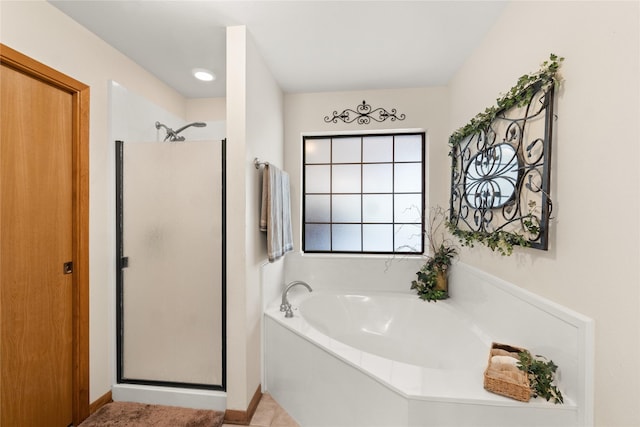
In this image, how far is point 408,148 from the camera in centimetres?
280

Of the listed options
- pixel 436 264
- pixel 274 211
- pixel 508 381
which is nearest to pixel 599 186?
pixel 508 381

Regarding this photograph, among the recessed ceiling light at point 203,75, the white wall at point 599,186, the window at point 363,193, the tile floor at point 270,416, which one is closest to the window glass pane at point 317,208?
the window at point 363,193

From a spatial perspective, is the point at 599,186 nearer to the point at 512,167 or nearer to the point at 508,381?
the point at 512,167

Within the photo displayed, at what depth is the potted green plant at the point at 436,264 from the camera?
95.3 inches

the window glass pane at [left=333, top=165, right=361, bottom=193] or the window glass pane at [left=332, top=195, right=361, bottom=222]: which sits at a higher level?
the window glass pane at [left=333, top=165, right=361, bottom=193]

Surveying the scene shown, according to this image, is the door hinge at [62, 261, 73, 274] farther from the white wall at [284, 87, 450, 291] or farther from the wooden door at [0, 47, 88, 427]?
the white wall at [284, 87, 450, 291]

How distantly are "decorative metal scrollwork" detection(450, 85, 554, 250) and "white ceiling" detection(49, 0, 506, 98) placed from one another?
643 millimetres

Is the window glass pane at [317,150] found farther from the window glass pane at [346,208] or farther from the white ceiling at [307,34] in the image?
the white ceiling at [307,34]

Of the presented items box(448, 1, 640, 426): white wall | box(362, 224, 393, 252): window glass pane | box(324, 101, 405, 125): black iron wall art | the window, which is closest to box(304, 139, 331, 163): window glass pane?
the window

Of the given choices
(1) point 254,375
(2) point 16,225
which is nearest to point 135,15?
(2) point 16,225

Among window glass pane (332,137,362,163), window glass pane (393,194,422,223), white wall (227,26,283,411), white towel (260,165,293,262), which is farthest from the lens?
window glass pane (332,137,362,163)

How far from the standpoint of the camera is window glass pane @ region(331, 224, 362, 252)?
2.88m

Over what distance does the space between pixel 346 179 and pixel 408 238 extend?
83cm

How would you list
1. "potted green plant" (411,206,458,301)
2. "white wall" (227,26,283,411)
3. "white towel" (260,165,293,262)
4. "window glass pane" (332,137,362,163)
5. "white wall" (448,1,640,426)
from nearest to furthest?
"white wall" (448,1,640,426), "white wall" (227,26,283,411), "white towel" (260,165,293,262), "potted green plant" (411,206,458,301), "window glass pane" (332,137,362,163)
